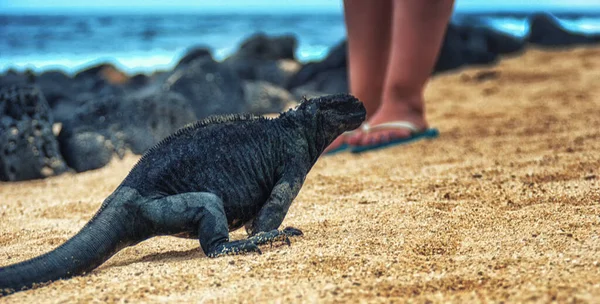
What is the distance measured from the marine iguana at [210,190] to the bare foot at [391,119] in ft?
7.45

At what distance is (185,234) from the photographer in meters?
2.90

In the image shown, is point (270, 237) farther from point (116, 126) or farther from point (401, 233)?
point (116, 126)

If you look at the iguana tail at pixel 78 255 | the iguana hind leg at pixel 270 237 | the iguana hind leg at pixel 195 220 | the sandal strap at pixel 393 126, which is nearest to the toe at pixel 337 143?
the sandal strap at pixel 393 126

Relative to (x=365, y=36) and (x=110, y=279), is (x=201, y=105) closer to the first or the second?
(x=365, y=36)

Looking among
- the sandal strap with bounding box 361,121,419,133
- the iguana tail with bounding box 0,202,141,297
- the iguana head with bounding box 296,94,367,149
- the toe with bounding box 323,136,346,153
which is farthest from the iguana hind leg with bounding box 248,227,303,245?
the sandal strap with bounding box 361,121,419,133

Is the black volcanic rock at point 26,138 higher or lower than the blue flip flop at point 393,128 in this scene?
higher

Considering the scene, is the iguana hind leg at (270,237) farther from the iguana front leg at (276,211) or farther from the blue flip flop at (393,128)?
the blue flip flop at (393,128)

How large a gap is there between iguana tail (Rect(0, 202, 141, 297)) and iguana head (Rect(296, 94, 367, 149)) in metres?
1.07

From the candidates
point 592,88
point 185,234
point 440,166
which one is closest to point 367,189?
point 440,166

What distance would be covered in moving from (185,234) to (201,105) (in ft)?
16.6

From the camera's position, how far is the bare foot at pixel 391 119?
18.4 ft

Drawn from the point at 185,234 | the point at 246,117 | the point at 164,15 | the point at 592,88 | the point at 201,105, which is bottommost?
the point at 164,15

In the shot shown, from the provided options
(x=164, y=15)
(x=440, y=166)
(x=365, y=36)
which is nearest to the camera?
(x=440, y=166)

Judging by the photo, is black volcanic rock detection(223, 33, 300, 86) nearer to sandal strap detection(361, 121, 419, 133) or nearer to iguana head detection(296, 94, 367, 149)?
sandal strap detection(361, 121, 419, 133)
